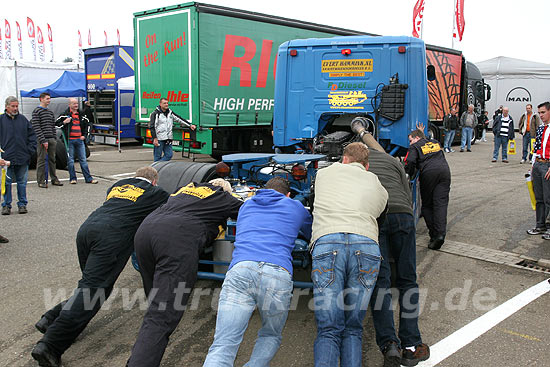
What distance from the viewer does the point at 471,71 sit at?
21422 millimetres

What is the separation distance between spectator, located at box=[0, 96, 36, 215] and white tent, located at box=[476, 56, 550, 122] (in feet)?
92.0

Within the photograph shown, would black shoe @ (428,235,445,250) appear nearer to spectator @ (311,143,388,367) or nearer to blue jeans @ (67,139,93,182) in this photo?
spectator @ (311,143,388,367)

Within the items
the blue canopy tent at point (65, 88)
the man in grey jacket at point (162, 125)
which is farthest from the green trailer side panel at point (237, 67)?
the blue canopy tent at point (65, 88)

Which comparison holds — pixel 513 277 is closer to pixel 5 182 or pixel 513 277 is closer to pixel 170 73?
pixel 5 182

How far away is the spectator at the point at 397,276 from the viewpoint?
3.77m

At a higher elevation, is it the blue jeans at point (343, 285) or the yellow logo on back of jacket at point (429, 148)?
the yellow logo on back of jacket at point (429, 148)

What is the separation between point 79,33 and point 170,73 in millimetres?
50682

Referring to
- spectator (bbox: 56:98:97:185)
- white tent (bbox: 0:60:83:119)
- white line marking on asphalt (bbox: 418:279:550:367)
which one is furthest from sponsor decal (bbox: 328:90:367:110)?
white tent (bbox: 0:60:83:119)

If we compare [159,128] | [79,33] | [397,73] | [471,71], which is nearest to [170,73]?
[159,128]

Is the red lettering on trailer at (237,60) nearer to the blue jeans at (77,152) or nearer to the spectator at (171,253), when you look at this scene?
the blue jeans at (77,152)

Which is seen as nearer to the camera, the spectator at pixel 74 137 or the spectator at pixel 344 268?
the spectator at pixel 344 268

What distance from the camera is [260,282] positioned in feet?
11.0

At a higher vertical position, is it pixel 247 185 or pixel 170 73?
pixel 170 73

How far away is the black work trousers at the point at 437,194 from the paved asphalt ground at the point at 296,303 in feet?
1.06
